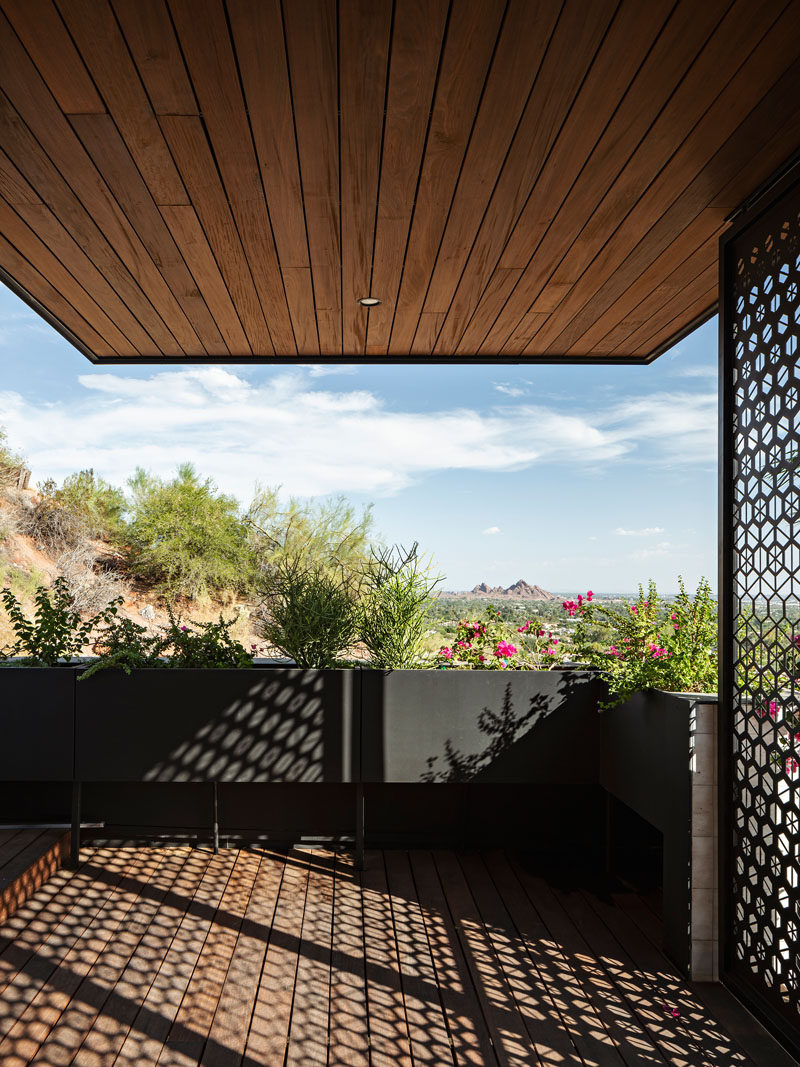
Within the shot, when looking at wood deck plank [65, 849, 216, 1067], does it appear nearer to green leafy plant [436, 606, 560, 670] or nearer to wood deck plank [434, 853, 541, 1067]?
wood deck plank [434, 853, 541, 1067]

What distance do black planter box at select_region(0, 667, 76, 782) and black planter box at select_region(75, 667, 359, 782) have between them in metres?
0.05

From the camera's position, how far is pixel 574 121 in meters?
1.99

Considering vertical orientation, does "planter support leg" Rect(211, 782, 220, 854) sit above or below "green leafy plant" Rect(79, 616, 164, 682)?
Answer: below

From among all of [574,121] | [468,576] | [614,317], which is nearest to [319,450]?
[468,576]

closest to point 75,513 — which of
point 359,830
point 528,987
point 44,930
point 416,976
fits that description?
point 359,830

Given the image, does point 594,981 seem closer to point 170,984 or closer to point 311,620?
→ point 170,984

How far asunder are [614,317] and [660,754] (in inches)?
75.0

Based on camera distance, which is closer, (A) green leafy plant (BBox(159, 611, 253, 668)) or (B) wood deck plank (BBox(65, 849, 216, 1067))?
(B) wood deck plank (BBox(65, 849, 216, 1067))

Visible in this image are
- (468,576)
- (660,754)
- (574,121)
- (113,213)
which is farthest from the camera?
(468,576)

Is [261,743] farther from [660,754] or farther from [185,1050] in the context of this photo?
[660,754]

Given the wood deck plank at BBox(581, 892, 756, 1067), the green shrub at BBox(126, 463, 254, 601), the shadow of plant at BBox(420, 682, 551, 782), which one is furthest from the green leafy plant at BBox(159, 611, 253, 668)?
the green shrub at BBox(126, 463, 254, 601)

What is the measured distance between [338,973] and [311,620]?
1.49 m

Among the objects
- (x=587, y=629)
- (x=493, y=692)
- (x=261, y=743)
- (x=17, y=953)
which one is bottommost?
(x=17, y=953)

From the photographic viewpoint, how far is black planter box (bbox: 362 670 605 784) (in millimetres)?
3389
